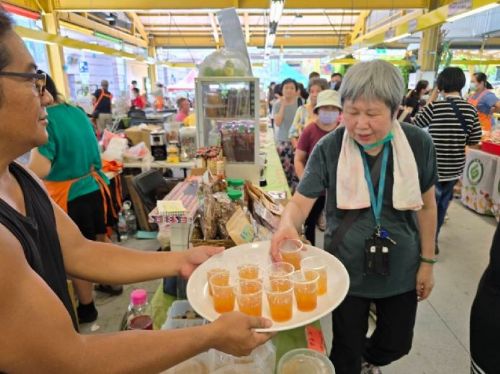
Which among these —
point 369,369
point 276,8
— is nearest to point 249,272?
point 369,369

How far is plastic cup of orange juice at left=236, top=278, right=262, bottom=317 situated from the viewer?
1211 millimetres

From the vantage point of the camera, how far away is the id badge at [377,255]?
1.54 meters

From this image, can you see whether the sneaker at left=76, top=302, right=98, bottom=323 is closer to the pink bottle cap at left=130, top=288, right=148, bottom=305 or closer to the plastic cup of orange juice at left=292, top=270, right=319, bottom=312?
the pink bottle cap at left=130, top=288, right=148, bottom=305

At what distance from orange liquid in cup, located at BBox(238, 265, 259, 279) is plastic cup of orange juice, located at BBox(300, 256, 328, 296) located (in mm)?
181

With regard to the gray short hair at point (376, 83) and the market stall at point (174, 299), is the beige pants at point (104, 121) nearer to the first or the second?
the market stall at point (174, 299)

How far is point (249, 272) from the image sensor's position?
137cm

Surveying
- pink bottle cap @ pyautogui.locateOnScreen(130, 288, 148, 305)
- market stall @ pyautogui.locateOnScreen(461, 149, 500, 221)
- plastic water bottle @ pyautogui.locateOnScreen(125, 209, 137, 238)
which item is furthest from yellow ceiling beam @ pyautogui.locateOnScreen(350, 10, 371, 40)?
pink bottle cap @ pyautogui.locateOnScreen(130, 288, 148, 305)

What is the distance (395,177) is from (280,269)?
0.64 metres

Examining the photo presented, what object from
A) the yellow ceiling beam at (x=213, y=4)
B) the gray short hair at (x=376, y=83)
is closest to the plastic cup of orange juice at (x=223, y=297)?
the gray short hair at (x=376, y=83)

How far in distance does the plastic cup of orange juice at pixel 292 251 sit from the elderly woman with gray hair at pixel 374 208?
30mm

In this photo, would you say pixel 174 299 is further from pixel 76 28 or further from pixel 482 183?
pixel 76 28

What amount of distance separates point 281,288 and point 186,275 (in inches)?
15.1

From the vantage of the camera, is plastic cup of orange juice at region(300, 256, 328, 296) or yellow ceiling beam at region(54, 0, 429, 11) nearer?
plastic cup of orange juice at region(300, 256, 328, 296)

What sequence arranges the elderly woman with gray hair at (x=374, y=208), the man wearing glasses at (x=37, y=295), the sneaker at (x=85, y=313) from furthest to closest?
the sneaker at (x=85, y=313)
the elderly woman with gray hair at (x=374, y=208)
the man wearing glasses at (x=37, y=295)
